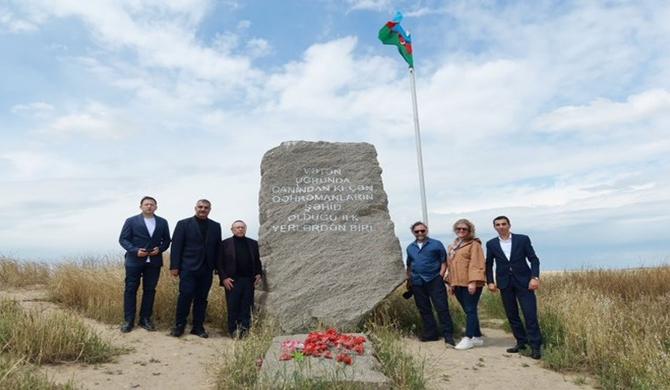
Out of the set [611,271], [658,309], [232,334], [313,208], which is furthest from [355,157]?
[611,271]

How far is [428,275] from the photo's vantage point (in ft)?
23.9

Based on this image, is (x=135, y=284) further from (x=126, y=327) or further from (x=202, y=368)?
(x=202, y=368)

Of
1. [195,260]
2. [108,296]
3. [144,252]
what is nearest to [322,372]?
[195,260]

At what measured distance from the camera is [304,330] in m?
7.38

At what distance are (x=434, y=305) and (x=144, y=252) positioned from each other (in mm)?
3785

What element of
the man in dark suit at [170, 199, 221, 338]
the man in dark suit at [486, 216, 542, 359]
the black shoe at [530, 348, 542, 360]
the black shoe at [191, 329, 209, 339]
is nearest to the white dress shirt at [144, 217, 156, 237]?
the man in dark suit at [170, 199, 221, 338]

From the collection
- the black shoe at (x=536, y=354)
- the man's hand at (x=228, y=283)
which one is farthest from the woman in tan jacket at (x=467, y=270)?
the man's hand at (x=228, y=283)

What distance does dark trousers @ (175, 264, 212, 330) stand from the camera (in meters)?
7.23

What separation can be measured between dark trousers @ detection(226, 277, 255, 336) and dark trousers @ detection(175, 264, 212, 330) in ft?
1.08

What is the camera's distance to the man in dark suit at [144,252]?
7270 millimetres

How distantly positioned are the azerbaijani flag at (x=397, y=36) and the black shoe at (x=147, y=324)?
8133mm

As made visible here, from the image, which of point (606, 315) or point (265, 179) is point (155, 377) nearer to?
point (265, 179)

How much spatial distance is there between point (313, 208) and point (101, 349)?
127 inches

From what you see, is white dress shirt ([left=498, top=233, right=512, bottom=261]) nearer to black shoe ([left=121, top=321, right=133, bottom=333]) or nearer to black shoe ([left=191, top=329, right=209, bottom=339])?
black shoe ([left=191, top=329, right=209, bottom=339])
